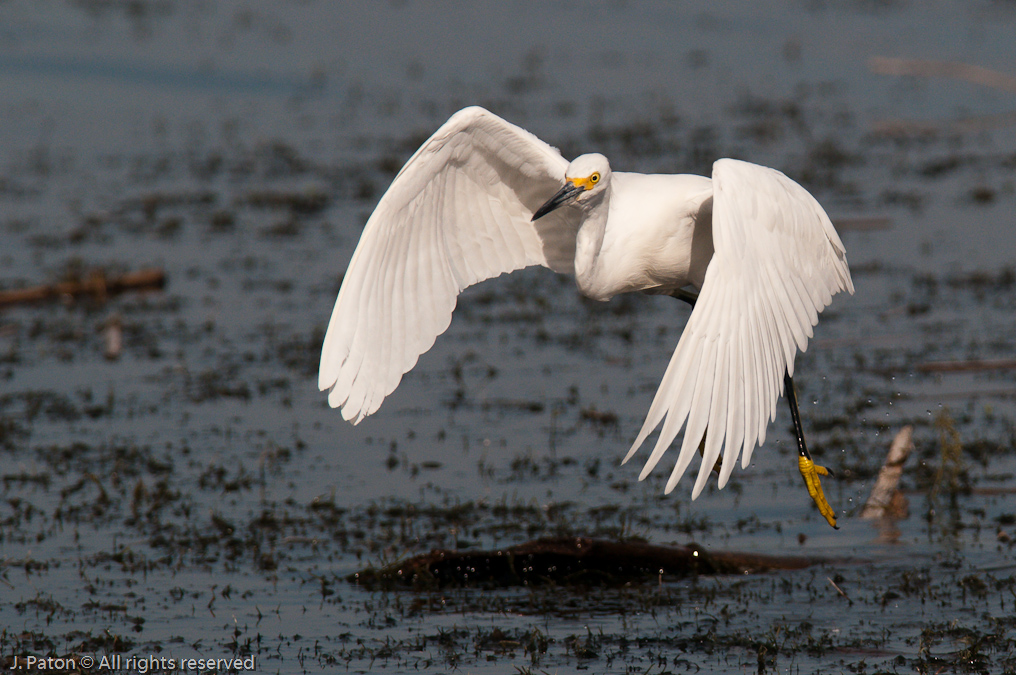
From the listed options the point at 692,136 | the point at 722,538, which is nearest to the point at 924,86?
the point at 692,136

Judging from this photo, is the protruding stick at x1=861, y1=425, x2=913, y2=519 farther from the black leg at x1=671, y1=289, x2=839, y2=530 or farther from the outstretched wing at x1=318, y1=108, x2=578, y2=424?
the outstretched wing at x1=318, y1=108, x2=578, y2=424

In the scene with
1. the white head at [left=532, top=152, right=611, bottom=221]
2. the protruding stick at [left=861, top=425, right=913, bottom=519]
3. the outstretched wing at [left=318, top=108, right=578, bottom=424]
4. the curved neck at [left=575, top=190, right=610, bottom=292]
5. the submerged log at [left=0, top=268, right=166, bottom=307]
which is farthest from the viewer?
the submerged log at [left=0, top=268, right=166, bottom=307]

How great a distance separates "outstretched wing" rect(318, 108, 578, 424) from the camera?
A: 6.47 meters

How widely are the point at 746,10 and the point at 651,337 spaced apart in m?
16.5

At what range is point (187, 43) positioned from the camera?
24.4 meters

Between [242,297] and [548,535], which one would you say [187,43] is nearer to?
[242,297]

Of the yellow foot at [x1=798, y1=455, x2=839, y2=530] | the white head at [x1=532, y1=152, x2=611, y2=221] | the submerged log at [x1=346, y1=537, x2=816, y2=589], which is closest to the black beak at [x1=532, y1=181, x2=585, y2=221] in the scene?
the white head at [x1=532, y1=152, x2=611, y2=221]

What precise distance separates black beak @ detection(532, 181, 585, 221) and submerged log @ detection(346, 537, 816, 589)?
1816mm

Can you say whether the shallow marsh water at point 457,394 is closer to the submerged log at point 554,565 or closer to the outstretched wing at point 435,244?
the submerged log at point 554,565

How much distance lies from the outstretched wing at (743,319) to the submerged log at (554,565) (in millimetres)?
1649

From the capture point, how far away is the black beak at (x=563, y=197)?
21.8ft

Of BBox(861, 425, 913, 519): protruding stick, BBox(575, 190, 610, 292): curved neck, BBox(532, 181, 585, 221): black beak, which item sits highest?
BBox(532, 181, 585, 221): black beak

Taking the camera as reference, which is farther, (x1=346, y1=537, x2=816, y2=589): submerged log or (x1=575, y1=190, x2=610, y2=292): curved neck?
(x1=346, y1=537, x2=816, y2=589): submerged log

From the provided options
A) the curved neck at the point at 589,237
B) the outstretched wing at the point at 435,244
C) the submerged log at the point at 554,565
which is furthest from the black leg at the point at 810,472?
the outstretched wing at the point at 435,244
